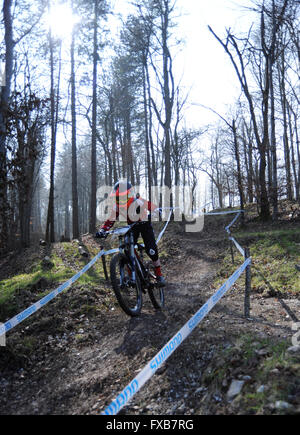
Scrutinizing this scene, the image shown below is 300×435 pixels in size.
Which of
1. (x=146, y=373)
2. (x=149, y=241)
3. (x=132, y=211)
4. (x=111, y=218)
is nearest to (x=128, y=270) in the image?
(x=149, y=241)

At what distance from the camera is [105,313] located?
19.5 feet

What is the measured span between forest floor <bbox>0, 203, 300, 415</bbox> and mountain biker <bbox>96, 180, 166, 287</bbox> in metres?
1.19

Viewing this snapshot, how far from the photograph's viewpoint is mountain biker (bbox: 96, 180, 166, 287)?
5305 millimetres

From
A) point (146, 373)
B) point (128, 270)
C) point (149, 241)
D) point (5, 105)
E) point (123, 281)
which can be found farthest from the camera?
point (5, 105)

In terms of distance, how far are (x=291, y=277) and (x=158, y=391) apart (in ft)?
14.9

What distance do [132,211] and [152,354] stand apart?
244 centimetres

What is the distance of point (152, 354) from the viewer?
3965 mm

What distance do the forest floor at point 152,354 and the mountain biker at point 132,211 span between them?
119 centimetres

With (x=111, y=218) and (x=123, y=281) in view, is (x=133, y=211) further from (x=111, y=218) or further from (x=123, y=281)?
(x=123, y=281)

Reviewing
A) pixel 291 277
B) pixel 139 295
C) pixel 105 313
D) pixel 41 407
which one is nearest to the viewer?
pixel 41 407

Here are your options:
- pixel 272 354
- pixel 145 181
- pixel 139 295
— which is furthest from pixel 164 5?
pixel 145 181

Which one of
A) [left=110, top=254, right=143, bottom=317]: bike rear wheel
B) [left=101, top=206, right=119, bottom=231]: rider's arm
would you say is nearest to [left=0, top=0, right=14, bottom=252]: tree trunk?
[left=101, top=206, right=119, bottom=231]: rider's arm
